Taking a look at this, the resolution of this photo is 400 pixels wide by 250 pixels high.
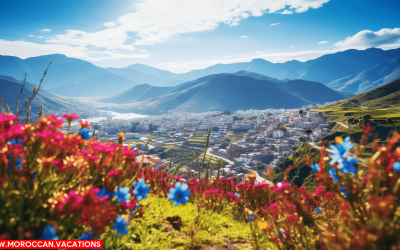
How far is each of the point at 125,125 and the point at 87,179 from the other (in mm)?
114222

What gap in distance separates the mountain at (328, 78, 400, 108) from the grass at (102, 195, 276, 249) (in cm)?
11625

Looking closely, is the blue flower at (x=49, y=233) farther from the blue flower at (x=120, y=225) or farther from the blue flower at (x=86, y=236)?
the blue flower at (x=120, y=225)

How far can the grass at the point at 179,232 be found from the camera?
1.84 metres

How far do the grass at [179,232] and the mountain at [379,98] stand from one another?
4577 inches

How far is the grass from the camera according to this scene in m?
1.84

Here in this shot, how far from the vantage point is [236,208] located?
10.7 feet

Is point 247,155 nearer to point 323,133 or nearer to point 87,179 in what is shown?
point 323,133

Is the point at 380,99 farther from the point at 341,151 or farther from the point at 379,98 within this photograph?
the point at 341,151

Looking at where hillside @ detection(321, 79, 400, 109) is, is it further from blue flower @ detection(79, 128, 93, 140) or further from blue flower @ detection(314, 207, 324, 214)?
blue flower @ detection(79, 128, 93, 140)

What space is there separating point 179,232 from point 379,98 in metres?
132

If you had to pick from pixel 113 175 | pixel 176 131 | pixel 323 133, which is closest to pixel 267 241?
pixel 113 175

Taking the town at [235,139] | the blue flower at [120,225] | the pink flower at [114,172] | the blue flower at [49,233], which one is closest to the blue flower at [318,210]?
the blue flower at [120,225]

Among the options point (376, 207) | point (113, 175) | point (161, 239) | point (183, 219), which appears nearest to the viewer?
point (376, 207)

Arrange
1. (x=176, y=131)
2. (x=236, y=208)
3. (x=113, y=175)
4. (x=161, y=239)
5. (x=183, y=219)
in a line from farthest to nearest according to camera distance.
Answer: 1. (x=176, y=131)
2. (x=236, y=208)
3. (x=183, y=219)
4. (x=161, y=239)
5. (x=113, y=175)
